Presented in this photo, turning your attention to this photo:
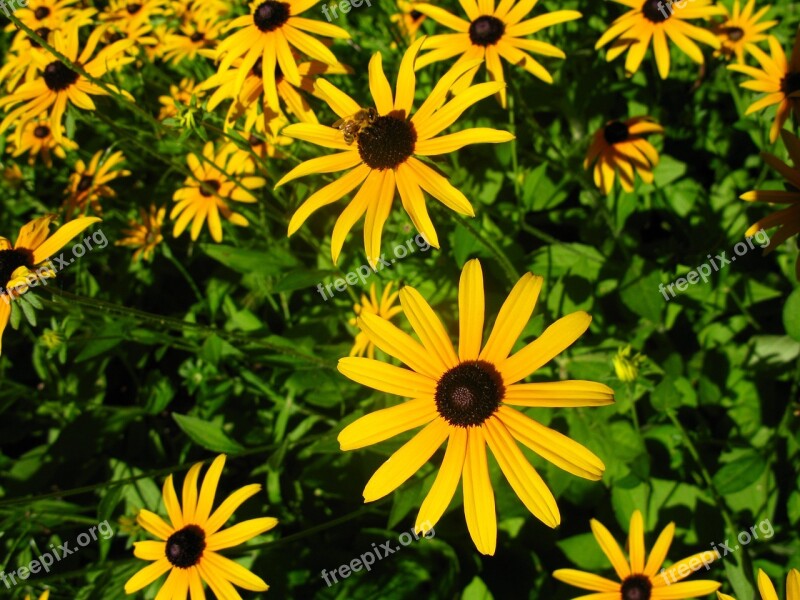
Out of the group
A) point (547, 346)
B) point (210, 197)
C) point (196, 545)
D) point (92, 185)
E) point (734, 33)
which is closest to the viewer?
point (547, 346)

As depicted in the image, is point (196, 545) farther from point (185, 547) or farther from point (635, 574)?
point (635, 574)

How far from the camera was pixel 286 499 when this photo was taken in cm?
329

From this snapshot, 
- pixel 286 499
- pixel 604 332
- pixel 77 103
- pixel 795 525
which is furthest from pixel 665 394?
pixel 77 103

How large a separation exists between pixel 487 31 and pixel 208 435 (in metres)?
2.06

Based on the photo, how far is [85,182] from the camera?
3.74 m

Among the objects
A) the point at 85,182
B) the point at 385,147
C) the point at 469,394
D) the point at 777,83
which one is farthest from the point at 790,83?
the point at 85,182

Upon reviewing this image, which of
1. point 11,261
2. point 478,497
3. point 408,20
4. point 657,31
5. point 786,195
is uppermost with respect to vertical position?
point 408,20

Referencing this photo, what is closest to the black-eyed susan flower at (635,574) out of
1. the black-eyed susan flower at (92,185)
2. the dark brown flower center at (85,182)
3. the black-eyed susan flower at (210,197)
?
the black-eyed susan flower at (210,197)

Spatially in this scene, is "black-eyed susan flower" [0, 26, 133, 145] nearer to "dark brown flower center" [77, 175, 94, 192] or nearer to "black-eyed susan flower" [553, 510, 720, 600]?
"dark brown flower center" [77, 175, 94, 192]

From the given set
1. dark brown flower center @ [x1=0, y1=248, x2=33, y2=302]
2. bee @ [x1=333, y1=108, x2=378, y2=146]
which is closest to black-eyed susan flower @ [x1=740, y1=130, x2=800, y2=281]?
bee @ [x1=333, y1=108, x2=378, y2=146]

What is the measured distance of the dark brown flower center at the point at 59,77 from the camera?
121 inches

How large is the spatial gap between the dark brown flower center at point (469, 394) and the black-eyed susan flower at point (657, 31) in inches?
65.6

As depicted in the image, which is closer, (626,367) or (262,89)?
(626,367)

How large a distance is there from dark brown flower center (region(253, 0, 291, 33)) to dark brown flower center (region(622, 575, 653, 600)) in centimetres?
250
